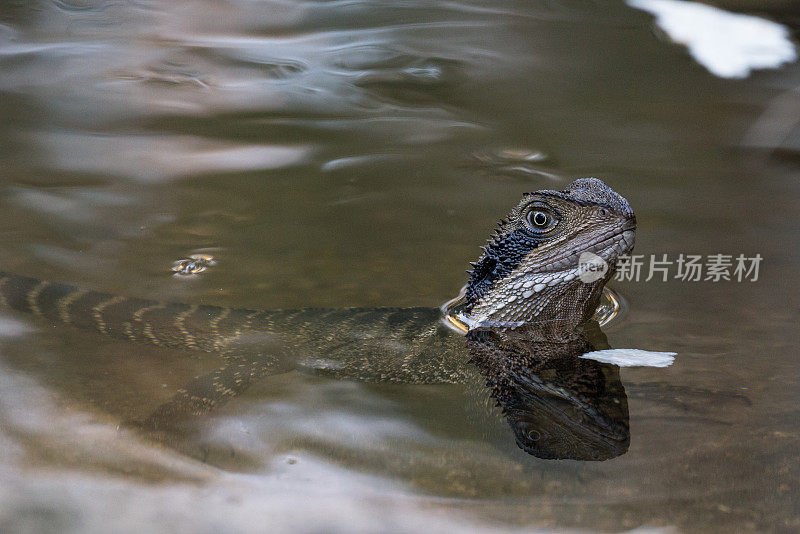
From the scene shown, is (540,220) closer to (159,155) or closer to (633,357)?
(633,357)

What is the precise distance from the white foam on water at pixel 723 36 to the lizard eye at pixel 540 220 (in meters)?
4.40

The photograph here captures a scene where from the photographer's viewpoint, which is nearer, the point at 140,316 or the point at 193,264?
the point at 140,316

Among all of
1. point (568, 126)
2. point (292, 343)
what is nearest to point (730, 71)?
point (568, 126)

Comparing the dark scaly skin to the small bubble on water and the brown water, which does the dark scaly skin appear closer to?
the brown water

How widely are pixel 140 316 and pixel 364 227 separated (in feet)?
4.63

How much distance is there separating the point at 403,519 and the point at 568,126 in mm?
4189

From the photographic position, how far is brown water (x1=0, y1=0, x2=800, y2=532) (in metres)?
2.48

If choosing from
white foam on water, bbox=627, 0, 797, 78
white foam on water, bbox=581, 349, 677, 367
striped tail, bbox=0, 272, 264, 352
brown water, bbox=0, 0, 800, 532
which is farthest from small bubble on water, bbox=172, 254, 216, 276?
white foam on water, bbox=627, 0, 797, 78

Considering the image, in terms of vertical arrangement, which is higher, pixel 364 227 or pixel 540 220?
pixel 540 220

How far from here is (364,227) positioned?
4.38 metres

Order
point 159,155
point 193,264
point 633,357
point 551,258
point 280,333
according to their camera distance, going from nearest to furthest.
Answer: point 633,357 < point 551,258 < point 280,333 < point 193,264 < point 159,155

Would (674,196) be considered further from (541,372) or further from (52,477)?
(52,477)

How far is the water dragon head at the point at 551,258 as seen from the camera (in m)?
3.26

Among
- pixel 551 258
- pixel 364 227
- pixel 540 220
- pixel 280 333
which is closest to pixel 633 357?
pixel 551 258
